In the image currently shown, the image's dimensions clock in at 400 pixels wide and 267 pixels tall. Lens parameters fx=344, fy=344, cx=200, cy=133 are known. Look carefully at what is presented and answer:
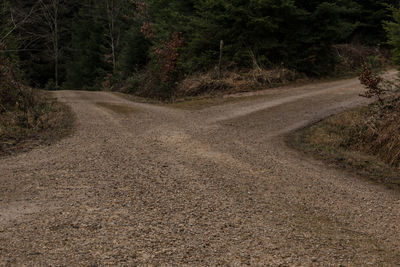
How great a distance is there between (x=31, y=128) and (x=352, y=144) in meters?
6.96

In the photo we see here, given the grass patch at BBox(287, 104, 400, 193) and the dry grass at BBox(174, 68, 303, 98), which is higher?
the dry grass at BBox(174, 68, 303, 98)

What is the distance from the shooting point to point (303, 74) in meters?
16.0

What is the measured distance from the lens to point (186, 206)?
402cm

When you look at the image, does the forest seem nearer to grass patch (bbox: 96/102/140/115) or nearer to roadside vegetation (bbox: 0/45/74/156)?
roadside vegetation (bbox: 0/45/74/156)

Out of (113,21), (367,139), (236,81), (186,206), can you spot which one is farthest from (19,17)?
(113,21)

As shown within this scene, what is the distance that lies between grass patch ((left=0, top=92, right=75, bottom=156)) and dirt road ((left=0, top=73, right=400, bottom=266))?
46 cm

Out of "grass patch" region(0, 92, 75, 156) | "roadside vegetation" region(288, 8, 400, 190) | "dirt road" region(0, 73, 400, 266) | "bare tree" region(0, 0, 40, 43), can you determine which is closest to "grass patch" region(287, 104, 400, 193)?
"roadside vegetation" region(288, 8, 400, 190)

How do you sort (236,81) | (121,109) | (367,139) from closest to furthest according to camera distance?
(367,139), (121,109), (236,81)

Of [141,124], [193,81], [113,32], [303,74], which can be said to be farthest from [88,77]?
[141,124]

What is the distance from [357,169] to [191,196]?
11.0ft

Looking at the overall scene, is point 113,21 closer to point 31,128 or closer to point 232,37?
point 232,37

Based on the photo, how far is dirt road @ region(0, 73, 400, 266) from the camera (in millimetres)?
3066

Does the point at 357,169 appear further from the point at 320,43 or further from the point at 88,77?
the point at 88,77

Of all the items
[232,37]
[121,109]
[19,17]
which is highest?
[232,37]
